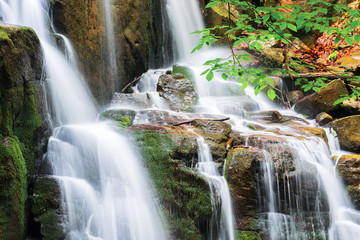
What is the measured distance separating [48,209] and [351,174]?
17.5 feet

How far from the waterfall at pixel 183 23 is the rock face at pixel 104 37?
218 cm

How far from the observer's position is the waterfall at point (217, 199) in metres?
4.28

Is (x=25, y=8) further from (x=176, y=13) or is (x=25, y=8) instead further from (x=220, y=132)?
(x=176, y=13)

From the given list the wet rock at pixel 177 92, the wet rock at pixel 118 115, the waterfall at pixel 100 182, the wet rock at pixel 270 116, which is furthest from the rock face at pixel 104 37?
the wet rock at pixel 270 116

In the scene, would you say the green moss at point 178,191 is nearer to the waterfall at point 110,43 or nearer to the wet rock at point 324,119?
the waterfall at point 110,43

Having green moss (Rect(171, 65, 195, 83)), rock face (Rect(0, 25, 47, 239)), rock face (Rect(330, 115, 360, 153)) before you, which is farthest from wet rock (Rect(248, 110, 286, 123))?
rock face (Rect(0, 25, 47, 239))

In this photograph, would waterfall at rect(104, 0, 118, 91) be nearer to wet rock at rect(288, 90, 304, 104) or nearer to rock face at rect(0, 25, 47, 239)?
rock face at rect(0, 25, 47, 239)

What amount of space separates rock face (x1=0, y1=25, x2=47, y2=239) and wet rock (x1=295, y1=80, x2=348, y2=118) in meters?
7.76

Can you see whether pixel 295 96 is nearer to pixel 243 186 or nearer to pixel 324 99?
pixel 324 99

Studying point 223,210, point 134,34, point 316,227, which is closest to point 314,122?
point 316,227

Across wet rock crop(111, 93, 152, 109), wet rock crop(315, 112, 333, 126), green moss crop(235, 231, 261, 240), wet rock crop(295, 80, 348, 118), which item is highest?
wet rock crop(111, 93, 152, 109)

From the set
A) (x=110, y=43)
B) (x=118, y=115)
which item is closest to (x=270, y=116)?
(x=118, y=115)

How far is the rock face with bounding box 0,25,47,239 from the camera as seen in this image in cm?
321

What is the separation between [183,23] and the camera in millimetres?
14234
